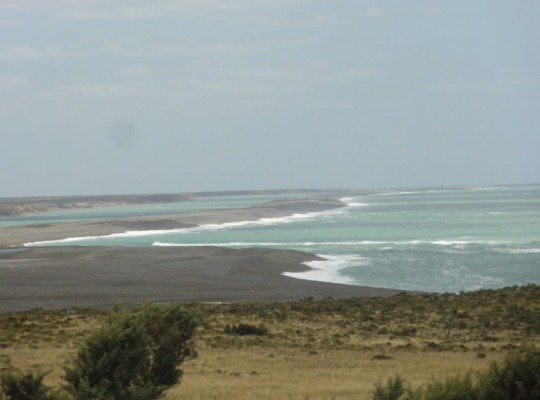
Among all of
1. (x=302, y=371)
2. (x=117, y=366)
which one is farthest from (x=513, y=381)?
(x=302, y=371)

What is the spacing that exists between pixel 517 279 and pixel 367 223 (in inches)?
2147

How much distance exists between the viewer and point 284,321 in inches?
1345

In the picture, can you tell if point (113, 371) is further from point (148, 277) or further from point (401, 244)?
point (401, 244)

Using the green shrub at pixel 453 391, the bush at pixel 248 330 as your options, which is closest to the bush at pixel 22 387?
the green shrub at pixel 453 391

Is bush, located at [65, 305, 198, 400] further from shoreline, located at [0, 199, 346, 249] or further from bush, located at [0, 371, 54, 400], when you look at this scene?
shoreline, located at [0, 199, 346, 249]

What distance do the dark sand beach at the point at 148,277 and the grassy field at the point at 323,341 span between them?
14.9 feet

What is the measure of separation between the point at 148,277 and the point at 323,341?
22899 millimetres

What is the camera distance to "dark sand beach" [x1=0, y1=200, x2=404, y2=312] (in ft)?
142

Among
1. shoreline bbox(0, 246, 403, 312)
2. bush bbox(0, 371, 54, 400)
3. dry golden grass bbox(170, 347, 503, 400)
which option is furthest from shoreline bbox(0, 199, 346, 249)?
bush bbox(0, 371, 54, 400)

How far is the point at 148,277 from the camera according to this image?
50781 mm

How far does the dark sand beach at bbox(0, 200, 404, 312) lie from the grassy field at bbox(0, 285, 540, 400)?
14.9ft

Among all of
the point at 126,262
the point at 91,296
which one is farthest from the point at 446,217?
the point at 91,296

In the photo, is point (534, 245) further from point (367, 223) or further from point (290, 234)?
point (367, 223)

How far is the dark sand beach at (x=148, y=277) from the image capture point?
4334 cm
